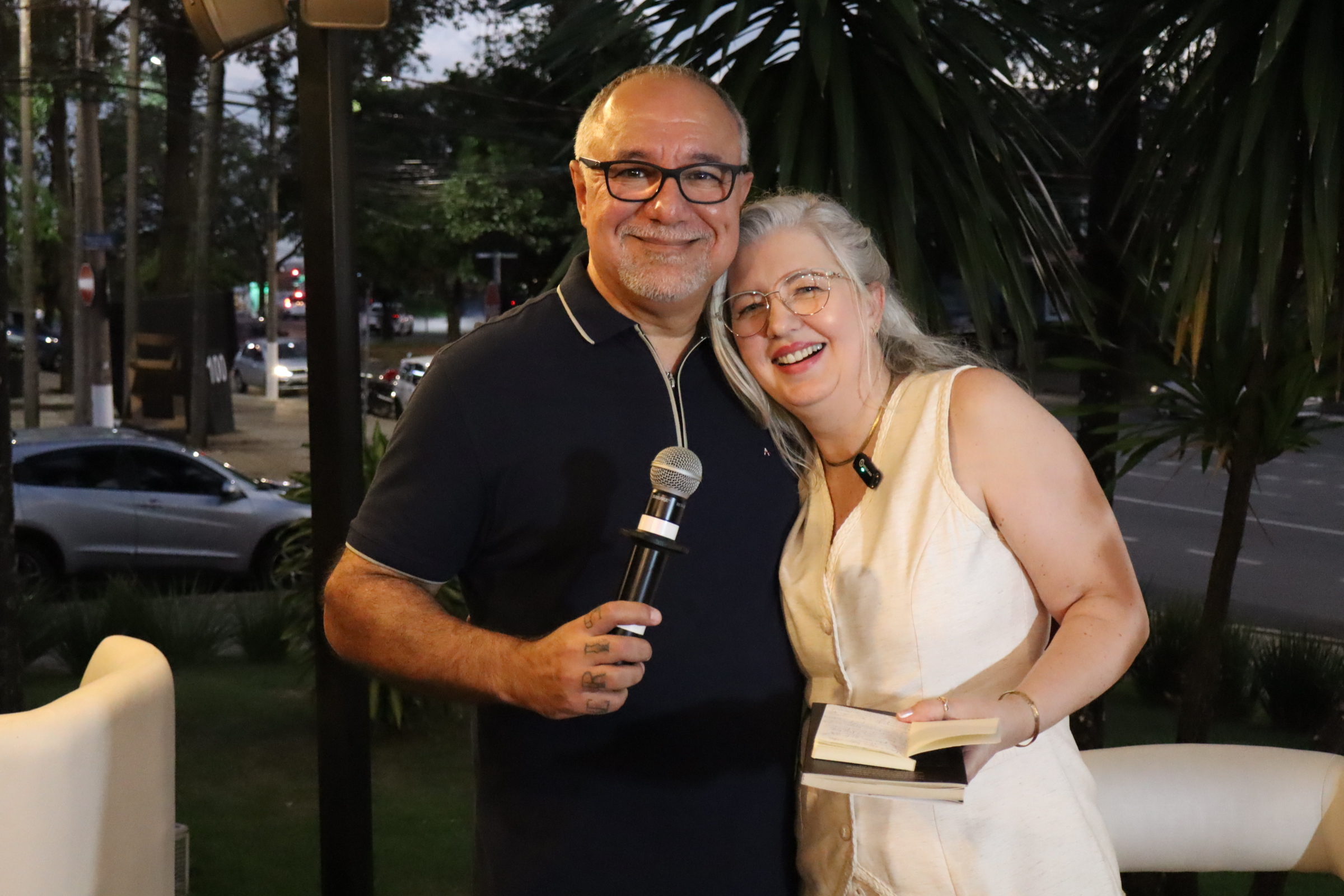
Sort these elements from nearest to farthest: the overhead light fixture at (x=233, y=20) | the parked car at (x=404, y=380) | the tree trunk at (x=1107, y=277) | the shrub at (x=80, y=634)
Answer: the overhead light fixture at (x=233, y=20) < the tree trunk at (x=1107, y=277) < the shrub at (x=80, y=634) < the parked car at (x=404, y=380)

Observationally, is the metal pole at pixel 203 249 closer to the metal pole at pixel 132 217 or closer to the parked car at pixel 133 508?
the metal pole at pixel 132 217

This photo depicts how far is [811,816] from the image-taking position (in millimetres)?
2100

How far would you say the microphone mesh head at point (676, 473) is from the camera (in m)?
1.58

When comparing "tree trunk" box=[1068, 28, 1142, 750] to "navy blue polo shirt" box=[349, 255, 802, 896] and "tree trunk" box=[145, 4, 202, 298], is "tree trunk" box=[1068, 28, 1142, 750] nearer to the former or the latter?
"navy blue polo shirt" box=[349, 255, 802, 896]

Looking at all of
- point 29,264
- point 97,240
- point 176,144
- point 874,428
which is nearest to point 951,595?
point 874,428

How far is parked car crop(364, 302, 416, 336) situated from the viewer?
157 ft

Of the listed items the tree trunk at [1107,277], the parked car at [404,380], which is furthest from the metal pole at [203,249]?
A: the tree trunk at [1107,277]

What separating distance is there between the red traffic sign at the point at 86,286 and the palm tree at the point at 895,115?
48.8ft

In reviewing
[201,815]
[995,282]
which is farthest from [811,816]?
[201,815]

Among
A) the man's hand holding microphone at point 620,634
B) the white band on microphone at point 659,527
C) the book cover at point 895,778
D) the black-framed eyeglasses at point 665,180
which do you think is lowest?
the book cover at point 895,778

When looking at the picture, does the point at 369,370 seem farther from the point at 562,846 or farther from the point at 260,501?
the point at 562,846

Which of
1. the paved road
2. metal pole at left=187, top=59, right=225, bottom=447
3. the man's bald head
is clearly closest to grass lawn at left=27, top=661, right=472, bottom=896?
the man's bald head

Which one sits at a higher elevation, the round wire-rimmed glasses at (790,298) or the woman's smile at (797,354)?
the round wire-rimmed glasses at (790,298)

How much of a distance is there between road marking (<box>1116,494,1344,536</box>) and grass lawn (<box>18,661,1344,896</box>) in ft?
21.6
